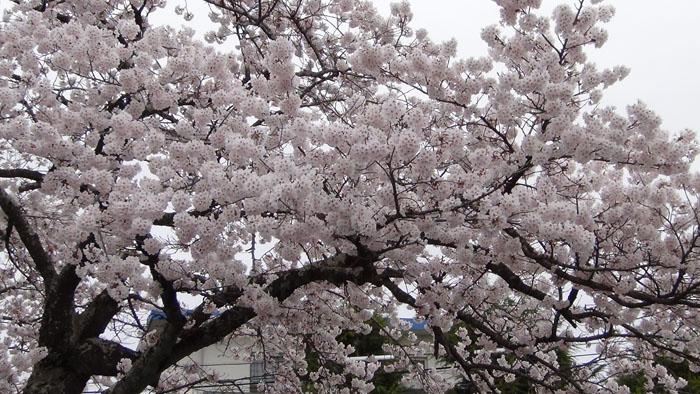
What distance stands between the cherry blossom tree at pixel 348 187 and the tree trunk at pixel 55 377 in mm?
17

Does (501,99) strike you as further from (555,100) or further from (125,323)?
(125,323)

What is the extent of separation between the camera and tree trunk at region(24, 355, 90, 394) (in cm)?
502

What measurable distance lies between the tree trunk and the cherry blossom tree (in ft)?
0.06

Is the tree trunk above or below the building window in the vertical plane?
below

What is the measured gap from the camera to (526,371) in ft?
21.7

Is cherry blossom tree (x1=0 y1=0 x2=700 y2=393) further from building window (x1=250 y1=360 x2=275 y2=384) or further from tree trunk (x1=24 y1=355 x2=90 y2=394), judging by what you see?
building window (x1=250 y1=360 x2=275 y2=384)

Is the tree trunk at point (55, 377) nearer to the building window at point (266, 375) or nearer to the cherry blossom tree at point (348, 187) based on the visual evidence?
the cherry blossom tree at point (348, 187)

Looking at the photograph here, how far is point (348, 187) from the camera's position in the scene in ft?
12.7

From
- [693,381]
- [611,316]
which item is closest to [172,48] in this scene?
[611,316]

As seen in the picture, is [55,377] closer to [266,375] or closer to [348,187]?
[266,375]

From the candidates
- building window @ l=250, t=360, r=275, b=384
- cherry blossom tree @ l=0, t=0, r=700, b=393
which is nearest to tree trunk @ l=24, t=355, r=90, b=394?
cherry blossom tree @ l=0, t=0, r=700, b=393

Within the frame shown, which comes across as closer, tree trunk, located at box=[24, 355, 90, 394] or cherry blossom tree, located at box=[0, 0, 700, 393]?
cherry blossom tree, located at box=[0, 0, 700, 393]

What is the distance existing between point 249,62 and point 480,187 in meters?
3.06

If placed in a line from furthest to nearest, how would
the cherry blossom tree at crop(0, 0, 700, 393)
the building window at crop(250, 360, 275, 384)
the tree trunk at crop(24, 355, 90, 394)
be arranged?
1. the building window at crop(250, 360, 275, 384)
2. the tree trunk at crop(24, 355, 90, 394)
3. the cherry blossom tree at crop(0, 0, 700, 393)
